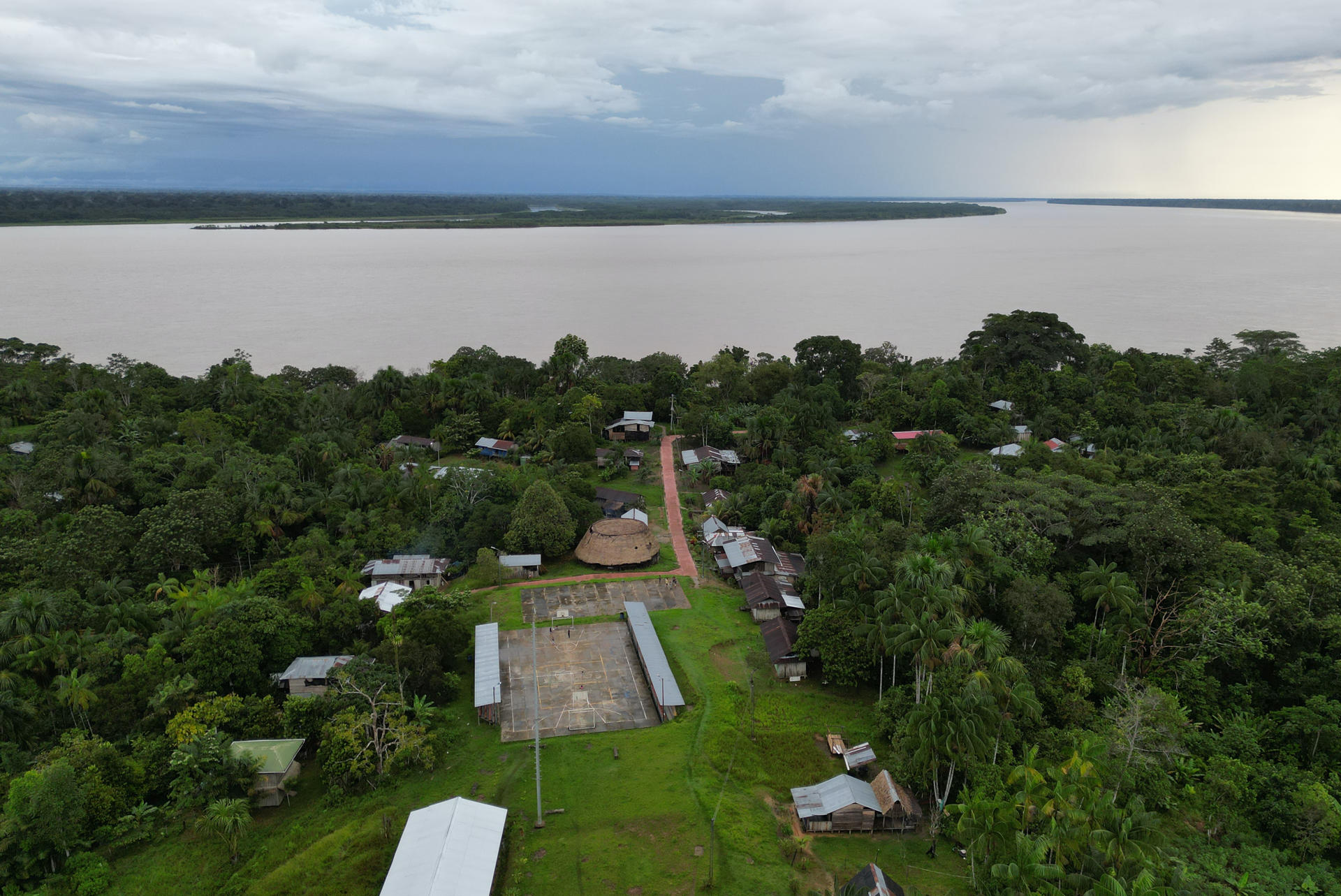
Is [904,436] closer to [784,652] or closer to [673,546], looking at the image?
[673,546]

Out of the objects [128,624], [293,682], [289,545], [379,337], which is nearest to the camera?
[293,682]

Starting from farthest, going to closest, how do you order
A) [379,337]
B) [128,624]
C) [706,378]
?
[379,337]
[706,378]
[128,624]

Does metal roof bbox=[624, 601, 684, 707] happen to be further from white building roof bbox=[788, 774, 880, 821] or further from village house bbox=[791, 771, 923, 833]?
village house bbox=[791, 771, 923, 833]

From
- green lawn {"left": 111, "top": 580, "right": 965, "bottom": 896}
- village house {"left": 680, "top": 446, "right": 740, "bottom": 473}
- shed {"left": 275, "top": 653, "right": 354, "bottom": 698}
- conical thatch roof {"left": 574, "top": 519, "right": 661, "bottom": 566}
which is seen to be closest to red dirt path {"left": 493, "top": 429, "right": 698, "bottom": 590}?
conical thatch roof {"left": 574, "top": 519, "right": 661, "bottom": 566}

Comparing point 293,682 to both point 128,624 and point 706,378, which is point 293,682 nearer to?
point 128,624

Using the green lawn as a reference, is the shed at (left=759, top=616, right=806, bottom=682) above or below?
above

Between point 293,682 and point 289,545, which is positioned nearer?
point 293,682

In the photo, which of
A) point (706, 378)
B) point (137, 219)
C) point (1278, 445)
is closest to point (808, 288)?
point (706, 378)
